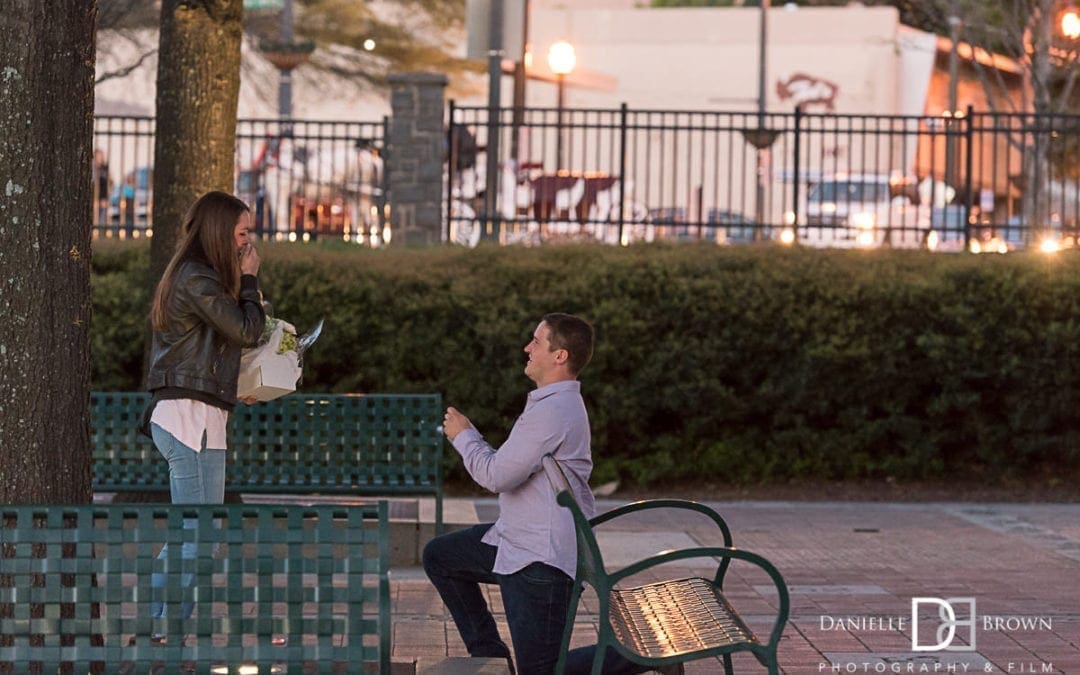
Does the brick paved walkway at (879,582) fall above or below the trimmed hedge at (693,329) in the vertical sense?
below

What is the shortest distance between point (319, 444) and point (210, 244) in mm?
2670

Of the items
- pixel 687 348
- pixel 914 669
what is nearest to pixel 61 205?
pixel 914 669

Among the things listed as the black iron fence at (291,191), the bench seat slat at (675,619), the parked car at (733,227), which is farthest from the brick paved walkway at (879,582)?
the black iron fence at (291,191)

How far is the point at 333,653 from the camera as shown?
4418 mm

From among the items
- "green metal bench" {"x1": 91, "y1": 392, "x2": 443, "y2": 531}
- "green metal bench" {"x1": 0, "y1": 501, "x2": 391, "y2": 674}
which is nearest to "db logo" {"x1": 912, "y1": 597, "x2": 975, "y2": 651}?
"green metal bench" {"x1": 91, "y1": 392, "x2": 443, "y2": 531}

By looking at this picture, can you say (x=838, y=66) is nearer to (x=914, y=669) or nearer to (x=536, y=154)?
(x=536, y=154)

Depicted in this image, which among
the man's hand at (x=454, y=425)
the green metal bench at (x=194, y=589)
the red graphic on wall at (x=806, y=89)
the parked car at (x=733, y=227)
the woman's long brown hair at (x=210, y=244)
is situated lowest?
the green metal bench at (x=194, y=589)

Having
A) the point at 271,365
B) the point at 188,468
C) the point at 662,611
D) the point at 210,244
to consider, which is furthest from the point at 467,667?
the point at 210,244

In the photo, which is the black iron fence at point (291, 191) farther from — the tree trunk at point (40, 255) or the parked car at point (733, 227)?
the tree trunk at point (40, 255)

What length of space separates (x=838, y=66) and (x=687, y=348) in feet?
105

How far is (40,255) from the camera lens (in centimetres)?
494

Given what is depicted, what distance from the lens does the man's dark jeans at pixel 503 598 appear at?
17.4 feet

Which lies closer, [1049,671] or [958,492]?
[1049,671]

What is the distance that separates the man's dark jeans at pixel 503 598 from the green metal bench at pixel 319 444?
9.64 ft
